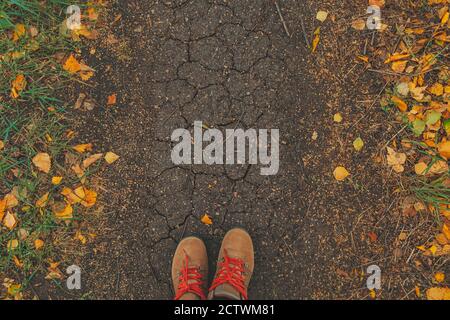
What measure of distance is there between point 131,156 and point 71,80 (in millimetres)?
624

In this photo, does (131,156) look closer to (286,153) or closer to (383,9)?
(286,153)

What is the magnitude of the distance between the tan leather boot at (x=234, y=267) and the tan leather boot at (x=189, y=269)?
0.09 m

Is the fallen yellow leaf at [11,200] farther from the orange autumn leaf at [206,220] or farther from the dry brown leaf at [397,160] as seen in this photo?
the dry brown leaf at [397,160]

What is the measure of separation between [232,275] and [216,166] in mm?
666

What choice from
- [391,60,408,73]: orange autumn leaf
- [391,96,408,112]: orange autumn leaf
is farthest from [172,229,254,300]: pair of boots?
[391,60,408,73]: orange autumn leaf

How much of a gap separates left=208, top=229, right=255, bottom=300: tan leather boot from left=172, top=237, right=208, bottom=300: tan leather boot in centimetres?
9

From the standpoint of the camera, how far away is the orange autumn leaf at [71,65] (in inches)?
98.6

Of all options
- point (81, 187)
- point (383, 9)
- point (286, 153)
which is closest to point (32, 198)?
point (81, 187)

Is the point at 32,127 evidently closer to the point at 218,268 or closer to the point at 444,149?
the point at 218,268

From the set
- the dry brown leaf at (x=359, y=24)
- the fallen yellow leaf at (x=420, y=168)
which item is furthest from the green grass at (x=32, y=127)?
the fallen yellow leaf at (x=420, y=168)

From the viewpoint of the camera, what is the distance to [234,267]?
7.70ft

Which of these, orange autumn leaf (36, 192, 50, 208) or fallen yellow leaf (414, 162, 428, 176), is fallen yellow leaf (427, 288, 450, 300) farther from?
orange autumn leaf (36, 192, 50, 208)

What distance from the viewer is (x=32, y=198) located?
8.10ft

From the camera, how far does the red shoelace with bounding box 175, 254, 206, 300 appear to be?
2.34 meters
